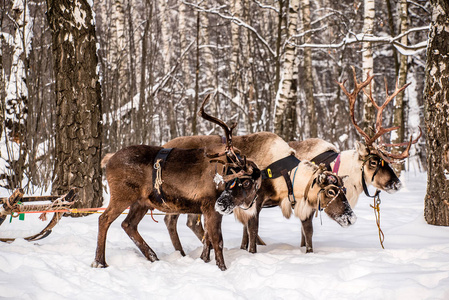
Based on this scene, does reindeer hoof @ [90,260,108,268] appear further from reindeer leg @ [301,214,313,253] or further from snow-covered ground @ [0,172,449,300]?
reindeer leg @ [301,214,313,253]

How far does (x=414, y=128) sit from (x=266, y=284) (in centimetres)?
1064

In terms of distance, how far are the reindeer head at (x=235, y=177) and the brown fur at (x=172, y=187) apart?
0.5 inches

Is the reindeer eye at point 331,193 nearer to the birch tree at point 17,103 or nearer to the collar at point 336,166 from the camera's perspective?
the collar at point 336,166

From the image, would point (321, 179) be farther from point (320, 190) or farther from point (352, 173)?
point (352, 173)

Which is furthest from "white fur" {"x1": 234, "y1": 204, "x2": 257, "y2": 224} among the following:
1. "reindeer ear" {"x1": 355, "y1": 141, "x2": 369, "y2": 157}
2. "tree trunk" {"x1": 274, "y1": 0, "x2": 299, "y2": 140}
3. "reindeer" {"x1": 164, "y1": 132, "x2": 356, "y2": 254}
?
"tree trunk" {"x1": 274, "y1": 0, "x2": 299, "y2": 140}

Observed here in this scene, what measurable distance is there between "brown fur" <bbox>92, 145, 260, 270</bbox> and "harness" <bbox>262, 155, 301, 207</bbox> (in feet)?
2.02

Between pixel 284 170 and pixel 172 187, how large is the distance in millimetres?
1291

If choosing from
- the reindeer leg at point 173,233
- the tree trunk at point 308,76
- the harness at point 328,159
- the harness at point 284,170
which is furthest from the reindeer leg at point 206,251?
the tree trunk at point 308,76

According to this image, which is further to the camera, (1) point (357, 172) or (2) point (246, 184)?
(1) point (357, 172)

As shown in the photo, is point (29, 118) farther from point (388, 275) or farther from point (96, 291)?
point (388, 275)

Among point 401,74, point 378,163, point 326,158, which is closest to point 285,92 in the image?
point 326,158

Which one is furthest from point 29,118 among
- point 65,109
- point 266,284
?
point 266,284

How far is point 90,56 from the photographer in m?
5.21

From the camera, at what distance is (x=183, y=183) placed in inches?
152
